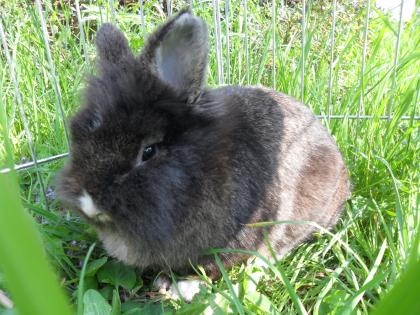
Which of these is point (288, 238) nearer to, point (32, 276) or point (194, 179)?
point (194, 179)

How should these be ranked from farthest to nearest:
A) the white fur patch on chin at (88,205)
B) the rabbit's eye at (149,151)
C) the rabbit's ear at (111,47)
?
the rabbit's ear at (111,47) → the rabbit's eye at (149,151) → the white fur patch on chin at (88,205)

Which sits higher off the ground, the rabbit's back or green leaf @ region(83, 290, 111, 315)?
the rabbit's back

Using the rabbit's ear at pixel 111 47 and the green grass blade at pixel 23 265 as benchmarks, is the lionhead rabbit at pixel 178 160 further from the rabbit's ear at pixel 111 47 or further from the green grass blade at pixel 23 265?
the green grass blade at pixel 23 265

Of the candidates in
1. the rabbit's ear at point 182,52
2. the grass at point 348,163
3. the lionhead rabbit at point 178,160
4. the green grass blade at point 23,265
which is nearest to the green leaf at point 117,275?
the grass at point 348,163

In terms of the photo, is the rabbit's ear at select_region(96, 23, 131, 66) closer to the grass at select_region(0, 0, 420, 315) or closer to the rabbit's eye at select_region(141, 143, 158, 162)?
the grass at select_region(0, 0, 420, 315)

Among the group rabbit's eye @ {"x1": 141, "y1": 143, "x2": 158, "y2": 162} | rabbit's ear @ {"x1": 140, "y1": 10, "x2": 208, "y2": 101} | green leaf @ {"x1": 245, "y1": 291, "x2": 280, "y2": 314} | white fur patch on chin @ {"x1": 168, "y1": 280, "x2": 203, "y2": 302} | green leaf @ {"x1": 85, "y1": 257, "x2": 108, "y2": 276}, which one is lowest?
white fur patch on chin @ {"x1": 168, "y1": 280, "x2": 203, "y2": 302}

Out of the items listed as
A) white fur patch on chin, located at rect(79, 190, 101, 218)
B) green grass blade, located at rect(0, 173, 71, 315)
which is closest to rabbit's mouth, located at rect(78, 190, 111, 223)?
white fur patch on chin, located at rect(79, 190, 101, 218)

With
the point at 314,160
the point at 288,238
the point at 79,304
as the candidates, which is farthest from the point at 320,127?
the point at 79,304
